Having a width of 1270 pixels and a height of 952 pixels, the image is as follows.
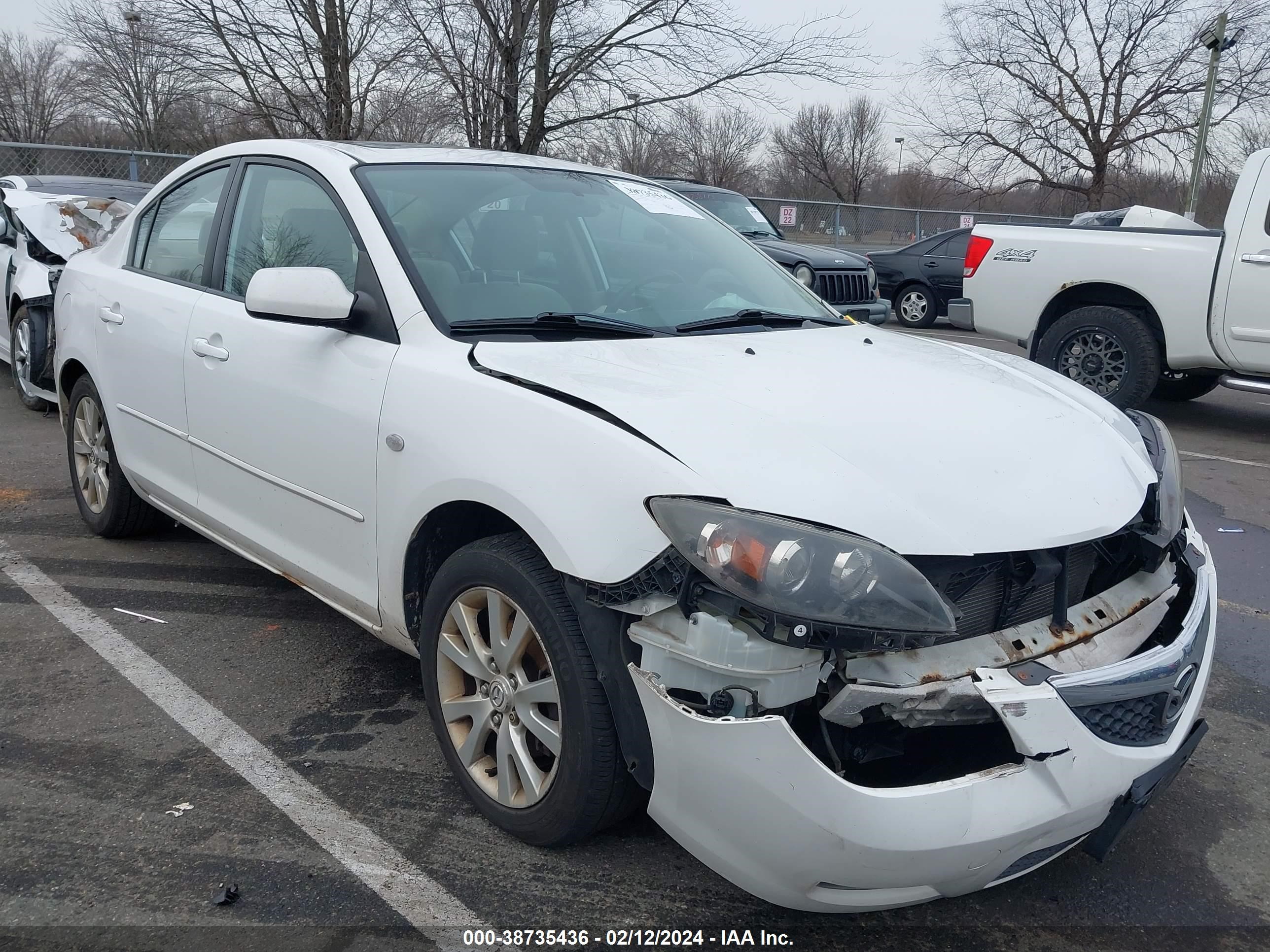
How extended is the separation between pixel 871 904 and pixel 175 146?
31206 mm

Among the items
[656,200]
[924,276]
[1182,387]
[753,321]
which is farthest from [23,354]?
[924,276]

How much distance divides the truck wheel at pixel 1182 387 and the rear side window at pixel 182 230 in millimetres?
7164

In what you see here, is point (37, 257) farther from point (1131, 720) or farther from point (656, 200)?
point (1131, 720)

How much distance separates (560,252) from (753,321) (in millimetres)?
650

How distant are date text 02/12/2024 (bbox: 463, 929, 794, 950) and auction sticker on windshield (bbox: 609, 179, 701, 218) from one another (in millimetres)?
2444

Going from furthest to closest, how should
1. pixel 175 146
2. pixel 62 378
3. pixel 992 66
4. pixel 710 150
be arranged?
pixel 710 150
pixel 992 66
pixel 175 146
pixel 62 378

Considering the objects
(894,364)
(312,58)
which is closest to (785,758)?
(894,364)

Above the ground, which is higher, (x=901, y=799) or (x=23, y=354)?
(x=23, y=354)

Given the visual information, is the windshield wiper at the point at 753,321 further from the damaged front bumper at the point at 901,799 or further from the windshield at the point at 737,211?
the windshield at the point at 737,211

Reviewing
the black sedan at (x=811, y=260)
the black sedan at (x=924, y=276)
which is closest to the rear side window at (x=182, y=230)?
the black sedan at (x=811, y=260)

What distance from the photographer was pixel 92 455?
477 cm

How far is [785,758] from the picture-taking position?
1.94 metres

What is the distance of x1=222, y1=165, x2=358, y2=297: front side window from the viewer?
3281 millimetres

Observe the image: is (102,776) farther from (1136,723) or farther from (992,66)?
(992,66)
